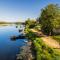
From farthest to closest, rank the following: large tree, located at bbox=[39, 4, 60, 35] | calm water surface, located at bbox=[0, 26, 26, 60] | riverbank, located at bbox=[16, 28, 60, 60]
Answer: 1. large tree, located at bbox=[39, 4, 60, 35]
2. calm water surface, located at bbox=[0, 26, 26, 60]
3. riverbank, located at bbox=[16, 28, 60, 60]

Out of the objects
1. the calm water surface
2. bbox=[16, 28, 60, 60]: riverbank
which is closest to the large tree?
the calm water surface

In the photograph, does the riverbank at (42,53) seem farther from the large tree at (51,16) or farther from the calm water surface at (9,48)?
the large tree at (51,16)

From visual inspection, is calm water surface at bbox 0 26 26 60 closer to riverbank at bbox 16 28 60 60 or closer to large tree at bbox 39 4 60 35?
riverbank at bbox 16 28 60 60

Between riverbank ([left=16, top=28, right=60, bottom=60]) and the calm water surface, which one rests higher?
riverbank ([left=16, top=28, right=60, bottom=60])

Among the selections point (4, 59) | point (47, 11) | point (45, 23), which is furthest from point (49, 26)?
point (4, 59)

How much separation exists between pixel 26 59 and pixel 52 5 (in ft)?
102

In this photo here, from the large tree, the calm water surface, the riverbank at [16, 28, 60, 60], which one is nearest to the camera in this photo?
→ the riverbank at [16, 28, 60, 60]

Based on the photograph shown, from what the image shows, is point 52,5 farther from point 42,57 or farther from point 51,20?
point 42,57

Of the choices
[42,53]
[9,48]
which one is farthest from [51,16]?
[42,53]

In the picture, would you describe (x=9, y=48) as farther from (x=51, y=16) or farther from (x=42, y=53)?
(x=42, y=53)

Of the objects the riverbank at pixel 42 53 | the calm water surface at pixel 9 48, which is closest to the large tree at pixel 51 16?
the calm water surface at pixel 9 48

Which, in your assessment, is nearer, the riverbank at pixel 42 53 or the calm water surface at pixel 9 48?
the riverbank at pixel 42 53

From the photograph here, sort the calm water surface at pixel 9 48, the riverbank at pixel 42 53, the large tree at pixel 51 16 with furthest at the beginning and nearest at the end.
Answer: the large tree at pixel 51 16, the calm water surface at pixel 9 48, the riverbank at pixel 42 53

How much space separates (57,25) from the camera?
55.2 meters
